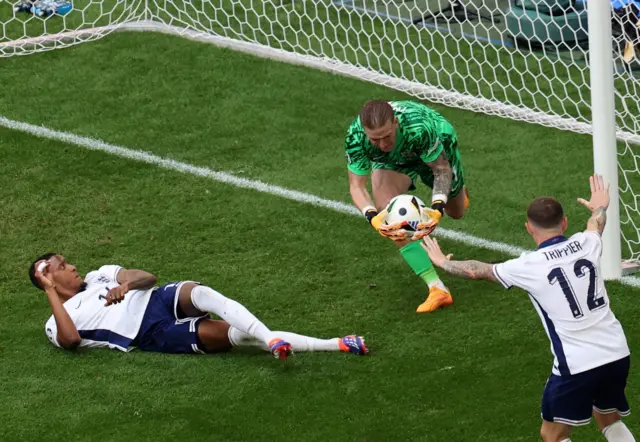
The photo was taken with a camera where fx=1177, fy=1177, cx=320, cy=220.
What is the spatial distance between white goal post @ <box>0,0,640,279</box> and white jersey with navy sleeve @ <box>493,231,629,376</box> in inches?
159

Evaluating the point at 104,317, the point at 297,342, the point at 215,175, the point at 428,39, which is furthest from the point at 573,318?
the point at 428,39

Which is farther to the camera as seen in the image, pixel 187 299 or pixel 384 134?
pixel 187 299

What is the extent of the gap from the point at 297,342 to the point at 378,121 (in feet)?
4.58

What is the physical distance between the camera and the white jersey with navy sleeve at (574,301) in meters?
5.20

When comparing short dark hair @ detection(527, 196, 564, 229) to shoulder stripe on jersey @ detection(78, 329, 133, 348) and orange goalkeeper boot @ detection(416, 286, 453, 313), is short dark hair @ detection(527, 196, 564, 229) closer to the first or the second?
orange goalkeeper boot @ detection(416, 286, 453, 313)

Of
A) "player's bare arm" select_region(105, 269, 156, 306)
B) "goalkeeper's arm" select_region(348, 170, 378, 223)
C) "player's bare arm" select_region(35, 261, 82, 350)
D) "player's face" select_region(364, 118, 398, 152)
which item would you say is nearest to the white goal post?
"goalkeeper's arm" select_region(348, 170, 378, 223)

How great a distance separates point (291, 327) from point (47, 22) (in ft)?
19.8

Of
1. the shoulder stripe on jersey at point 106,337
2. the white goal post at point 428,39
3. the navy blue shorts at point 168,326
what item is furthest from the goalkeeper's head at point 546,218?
the white goal post at point 428,39

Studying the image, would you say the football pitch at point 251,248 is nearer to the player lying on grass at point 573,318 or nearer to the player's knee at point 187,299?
the player's knee at point 187,299

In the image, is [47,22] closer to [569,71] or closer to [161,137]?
[161,137]

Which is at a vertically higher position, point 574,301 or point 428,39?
point 574,301

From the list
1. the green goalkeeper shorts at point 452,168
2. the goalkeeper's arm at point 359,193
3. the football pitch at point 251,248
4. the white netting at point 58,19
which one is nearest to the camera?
the football pitch at point 251,248

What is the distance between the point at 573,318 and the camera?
5.21 m

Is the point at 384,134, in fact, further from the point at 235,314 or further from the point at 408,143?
the point at 235,314
